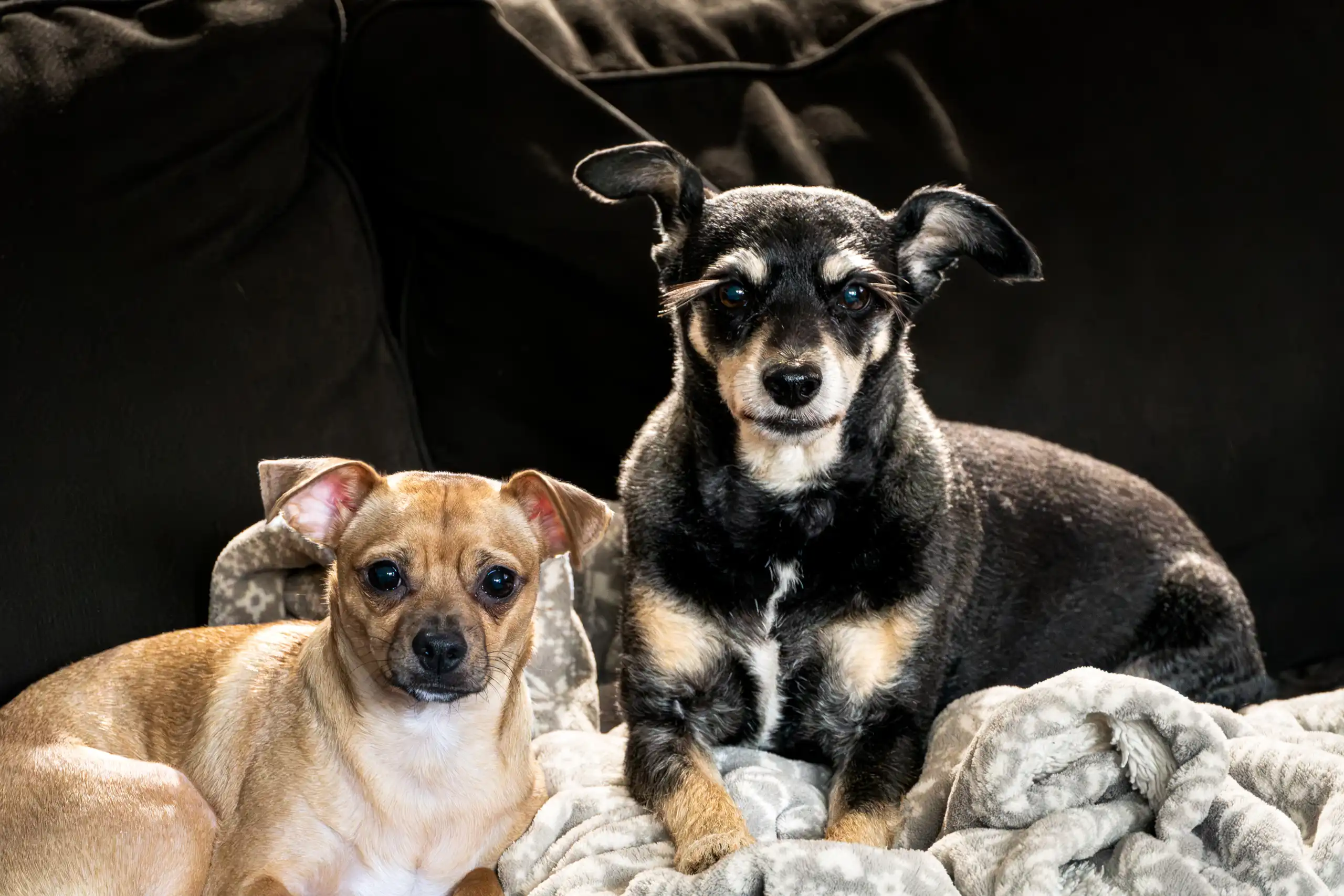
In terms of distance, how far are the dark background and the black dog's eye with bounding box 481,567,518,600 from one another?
78 cm

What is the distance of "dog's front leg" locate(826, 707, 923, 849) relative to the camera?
6.88 ft

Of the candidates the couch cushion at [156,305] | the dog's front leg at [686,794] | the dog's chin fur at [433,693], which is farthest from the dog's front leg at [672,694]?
the couch cushion at [156,305]

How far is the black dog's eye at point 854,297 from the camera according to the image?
85.8 inches

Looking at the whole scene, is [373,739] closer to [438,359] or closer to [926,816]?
[926,816]

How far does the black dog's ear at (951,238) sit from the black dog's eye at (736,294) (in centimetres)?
31

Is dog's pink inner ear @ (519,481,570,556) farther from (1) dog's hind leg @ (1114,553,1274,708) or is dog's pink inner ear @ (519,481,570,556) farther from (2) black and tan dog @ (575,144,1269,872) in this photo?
(1) dog's hind leg @ (1114,553,1274,708)

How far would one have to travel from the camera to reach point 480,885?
80.4 inches

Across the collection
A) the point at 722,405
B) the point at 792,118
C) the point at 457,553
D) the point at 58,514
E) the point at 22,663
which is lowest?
the point at 22,663

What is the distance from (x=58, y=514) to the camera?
92.7 inches

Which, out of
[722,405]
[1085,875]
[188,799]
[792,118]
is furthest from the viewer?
[792,118]

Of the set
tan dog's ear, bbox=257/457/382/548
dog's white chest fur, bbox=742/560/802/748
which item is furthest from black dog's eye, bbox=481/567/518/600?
dog's white chest fur, bbox=742/560/802/748

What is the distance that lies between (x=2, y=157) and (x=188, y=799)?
1.20 metres

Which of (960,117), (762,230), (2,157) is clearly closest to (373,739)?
(762,230)

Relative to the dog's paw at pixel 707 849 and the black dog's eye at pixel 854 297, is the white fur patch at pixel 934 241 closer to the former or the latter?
the black dog's eye at pixel 854 297
